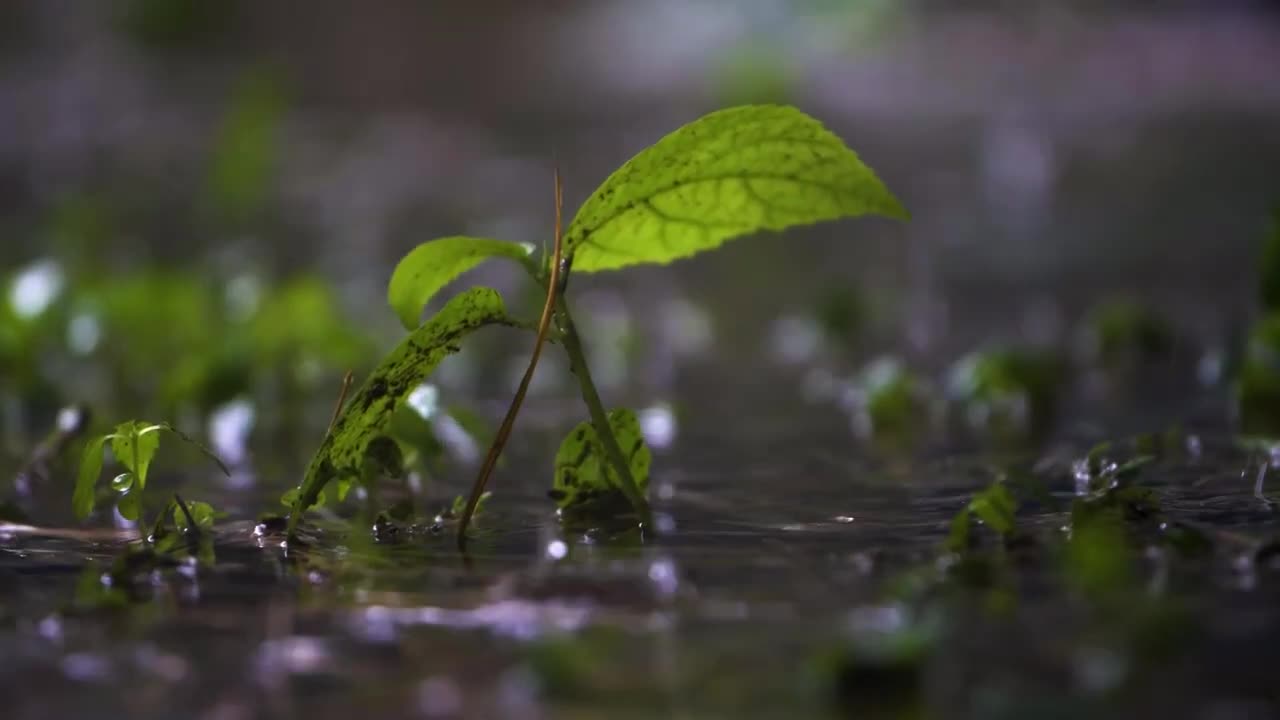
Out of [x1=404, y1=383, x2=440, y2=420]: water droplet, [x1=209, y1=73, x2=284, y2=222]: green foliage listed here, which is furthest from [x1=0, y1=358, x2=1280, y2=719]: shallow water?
[x1=209, y1=73, x2=284, y2=222]: green foliage

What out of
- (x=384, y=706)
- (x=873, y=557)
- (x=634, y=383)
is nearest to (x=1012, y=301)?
(x=634, y=383)

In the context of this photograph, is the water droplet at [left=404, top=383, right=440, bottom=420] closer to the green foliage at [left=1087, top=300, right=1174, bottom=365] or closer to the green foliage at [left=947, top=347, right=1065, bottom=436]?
the green foliage at [left=947, top=347, right=1065, bottom=436]

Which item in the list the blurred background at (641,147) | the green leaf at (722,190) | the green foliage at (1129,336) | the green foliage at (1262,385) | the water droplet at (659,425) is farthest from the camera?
the blurred background at (641,147)

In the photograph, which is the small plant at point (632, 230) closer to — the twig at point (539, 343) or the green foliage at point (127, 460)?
the twig at point (539, 343)

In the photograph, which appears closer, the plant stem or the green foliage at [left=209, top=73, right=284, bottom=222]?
the plant stem

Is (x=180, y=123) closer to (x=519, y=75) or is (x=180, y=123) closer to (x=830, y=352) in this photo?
(x=519, y=75)

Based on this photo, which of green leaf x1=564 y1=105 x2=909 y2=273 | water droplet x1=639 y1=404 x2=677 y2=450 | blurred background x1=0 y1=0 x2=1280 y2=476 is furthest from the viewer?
blurred background x1=0 y1=0 x2=1280 y2=476

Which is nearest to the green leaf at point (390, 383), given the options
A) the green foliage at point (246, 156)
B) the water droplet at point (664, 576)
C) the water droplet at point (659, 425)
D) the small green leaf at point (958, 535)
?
the water droplet at point (664, 576)
